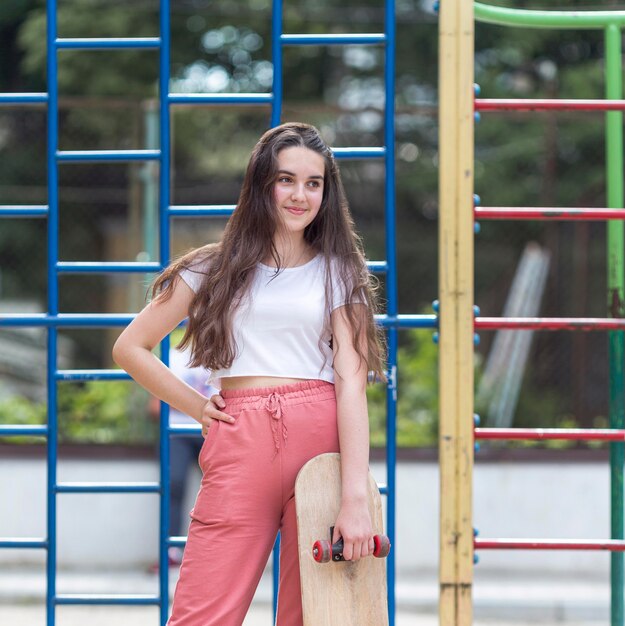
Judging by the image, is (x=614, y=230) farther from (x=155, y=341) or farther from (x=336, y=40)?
(x=155, y=341)

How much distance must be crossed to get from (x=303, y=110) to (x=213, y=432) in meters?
4.12

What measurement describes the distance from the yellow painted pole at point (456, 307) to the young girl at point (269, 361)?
0.38m

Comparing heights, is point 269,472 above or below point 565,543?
above

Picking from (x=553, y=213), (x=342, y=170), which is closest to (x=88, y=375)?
(x=553, y=213)

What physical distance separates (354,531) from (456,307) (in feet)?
2.48

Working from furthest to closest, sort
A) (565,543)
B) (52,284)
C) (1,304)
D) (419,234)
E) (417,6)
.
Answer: (417,6), (1,304), (419,234), (52,284), (565,543)

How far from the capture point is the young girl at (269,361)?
2461mm

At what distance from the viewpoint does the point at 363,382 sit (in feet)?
8.37

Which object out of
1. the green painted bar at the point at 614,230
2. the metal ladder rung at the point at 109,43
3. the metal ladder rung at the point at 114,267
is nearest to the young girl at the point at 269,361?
the metal ladder rung at the point at 114,267

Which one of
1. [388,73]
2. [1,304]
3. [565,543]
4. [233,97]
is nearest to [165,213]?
[233,97]

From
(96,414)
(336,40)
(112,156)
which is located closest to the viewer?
(336,40)

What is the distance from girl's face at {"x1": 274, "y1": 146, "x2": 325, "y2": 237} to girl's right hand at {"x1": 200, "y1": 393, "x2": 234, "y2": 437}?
414 millimetres

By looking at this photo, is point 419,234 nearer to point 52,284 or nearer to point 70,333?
point 70,333

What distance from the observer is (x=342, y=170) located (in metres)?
10.3
